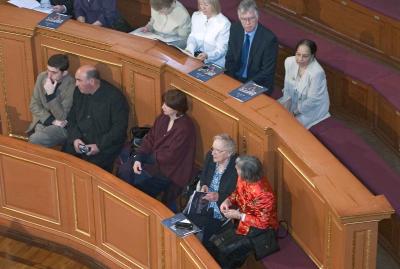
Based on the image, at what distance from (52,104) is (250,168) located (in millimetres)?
2215

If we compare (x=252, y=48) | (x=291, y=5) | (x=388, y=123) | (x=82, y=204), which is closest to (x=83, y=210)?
(x=82, y=204)

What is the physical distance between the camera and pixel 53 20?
7.91 meters

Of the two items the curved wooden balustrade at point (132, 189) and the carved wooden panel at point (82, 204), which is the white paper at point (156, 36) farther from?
the carved wooden panel at point (82, 204)

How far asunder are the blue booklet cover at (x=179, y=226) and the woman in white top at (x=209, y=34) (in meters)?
1.50

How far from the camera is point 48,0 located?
8.56 meters

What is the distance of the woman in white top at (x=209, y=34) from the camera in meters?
7.38

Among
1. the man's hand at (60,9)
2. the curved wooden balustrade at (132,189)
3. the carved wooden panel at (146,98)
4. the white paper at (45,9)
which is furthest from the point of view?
the man's hand at (60,9)

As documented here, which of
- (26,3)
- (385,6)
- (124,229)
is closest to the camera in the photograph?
(124,229)

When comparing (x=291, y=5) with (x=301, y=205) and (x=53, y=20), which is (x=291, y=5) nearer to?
(x=53, y=20)

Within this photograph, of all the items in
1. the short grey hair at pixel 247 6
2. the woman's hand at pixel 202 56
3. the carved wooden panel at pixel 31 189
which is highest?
the short grey hair at pixel 247 6

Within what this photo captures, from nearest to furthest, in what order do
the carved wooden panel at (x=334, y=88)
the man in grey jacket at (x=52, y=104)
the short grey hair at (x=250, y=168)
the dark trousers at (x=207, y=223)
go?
the short grey hair at (x=250, y=168) < the dark trousers at (x=207, y=223) < the man in grey jacket at (x=52, y=104) < the carved wooden panel at (x=334, y=88)

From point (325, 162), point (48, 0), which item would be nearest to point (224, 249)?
point (325, 162)

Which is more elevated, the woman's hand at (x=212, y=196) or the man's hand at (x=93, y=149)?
the woman's hand at (x=212, y=196)

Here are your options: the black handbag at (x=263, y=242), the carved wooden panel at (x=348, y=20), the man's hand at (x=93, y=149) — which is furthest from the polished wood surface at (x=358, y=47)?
the man's hand at (x=93, y=149)
